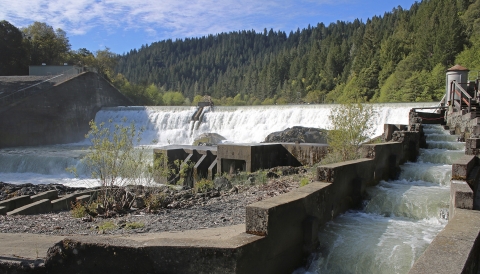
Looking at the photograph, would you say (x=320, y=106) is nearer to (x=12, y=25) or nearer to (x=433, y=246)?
(x=433, y=246)

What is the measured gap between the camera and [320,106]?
28438 mm

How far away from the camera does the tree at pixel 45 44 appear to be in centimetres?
5496

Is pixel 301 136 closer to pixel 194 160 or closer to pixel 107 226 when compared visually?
pixel 194 160

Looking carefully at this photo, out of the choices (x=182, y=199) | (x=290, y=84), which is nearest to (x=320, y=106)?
(x=182, y=199)

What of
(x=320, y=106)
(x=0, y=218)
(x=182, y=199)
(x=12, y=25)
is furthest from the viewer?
(x=12, y=25)

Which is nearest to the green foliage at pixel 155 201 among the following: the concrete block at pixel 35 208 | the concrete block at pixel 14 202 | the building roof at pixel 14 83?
the concrete block at pixel 35 208

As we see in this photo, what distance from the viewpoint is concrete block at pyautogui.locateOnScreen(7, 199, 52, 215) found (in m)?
11.7

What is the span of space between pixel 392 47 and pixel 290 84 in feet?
99.6

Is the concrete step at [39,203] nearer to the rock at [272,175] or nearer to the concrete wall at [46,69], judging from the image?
the rock at [272,175]

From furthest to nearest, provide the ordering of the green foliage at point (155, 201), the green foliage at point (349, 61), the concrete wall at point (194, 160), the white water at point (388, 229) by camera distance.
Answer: the green foliage at point (349, 61) < the concrete wall at point (194, 160) < the green foliage at point (155, 201) < the white water at point (388, 229)

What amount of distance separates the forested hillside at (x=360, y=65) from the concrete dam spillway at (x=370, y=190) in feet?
15.7

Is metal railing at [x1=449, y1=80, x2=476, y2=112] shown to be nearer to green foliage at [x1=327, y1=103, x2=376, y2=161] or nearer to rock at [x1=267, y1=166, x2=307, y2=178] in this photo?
green foliage at [x1=327, y1=103, x2=376, y2=161]

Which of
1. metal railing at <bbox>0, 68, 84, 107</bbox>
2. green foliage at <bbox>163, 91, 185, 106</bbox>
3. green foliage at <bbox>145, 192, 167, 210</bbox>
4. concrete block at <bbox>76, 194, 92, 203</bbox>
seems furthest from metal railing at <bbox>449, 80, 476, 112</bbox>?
green foliage at <bbox>163, 91, 185, 106</bbox>

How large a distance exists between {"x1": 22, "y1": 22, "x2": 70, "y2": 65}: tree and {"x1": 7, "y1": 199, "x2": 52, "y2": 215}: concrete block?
48589 mm
